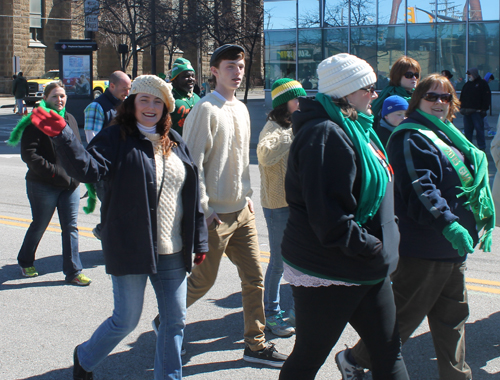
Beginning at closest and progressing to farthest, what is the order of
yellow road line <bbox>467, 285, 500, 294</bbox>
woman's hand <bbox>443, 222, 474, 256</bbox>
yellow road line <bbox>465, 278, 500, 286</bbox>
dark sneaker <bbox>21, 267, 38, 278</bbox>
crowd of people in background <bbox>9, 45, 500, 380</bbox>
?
crowd of people in background <bbox>9, 45, 500, 380</bbox> → woman's hand <bbox>443, 222, 474, 256</bbox> → yellow road line <bbox>467, 285, 500, 294</bbox> → yellow road line <bbox>465, 278, 500, 286</bbox> → dark sneaker <bbox>21, 267, 38, 278</bbox>

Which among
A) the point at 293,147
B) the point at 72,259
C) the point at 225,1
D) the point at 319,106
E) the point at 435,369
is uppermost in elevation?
the point at 225,1

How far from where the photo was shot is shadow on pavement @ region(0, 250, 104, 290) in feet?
18.0

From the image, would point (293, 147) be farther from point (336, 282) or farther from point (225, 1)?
point (225, 1)

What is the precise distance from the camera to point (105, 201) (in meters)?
3.15

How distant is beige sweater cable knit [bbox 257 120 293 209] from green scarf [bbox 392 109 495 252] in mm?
986

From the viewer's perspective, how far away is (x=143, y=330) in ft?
14.5

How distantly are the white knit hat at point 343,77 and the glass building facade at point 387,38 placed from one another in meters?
21.7

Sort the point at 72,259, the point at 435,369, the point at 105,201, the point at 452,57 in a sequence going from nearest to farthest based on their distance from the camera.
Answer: the point at 105,201, the point at 435,369, the point at 72,259, the point at 452,57

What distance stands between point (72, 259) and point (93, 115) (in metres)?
1.43

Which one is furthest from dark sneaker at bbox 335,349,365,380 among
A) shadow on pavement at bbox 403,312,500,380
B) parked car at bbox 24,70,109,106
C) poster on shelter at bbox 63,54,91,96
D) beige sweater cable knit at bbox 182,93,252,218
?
parked car at bbox 24,70,109,106

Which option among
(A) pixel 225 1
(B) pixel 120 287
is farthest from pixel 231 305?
(A) pixel 225 1

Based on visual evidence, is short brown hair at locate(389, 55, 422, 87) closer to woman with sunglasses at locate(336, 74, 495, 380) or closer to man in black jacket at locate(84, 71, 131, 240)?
woman with sunglasses at locate(336, 74, 495, 380)

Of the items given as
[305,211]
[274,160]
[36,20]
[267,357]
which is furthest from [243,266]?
[36,20]

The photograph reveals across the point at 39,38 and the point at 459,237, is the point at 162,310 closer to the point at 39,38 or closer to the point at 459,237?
the point at 459,237
